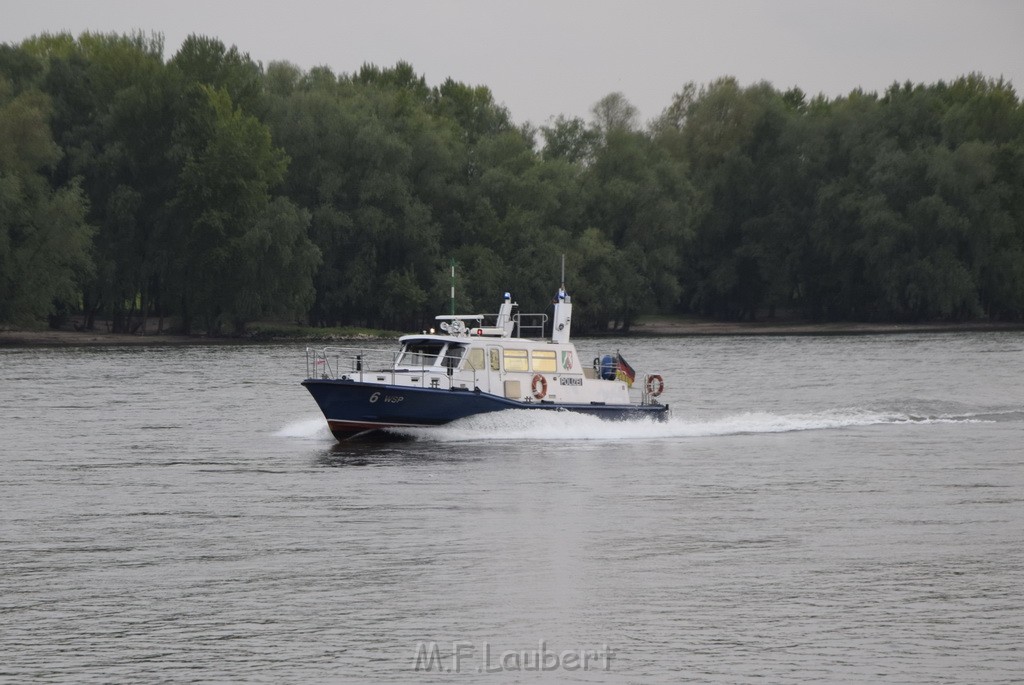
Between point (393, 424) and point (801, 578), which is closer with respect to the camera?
point (801, 578)

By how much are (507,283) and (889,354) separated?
3409cm

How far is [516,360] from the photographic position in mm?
45188

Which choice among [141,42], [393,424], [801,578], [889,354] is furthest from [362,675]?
[141,42]

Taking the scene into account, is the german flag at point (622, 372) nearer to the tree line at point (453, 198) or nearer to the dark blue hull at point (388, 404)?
the dark blue hull at point (388, 404)

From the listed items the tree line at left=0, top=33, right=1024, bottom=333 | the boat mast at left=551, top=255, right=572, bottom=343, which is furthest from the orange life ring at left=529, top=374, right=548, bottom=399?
the tree line at left=0, top=33, right=1024, bottom=333

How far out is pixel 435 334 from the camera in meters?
45.3

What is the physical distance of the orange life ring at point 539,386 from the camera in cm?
4528

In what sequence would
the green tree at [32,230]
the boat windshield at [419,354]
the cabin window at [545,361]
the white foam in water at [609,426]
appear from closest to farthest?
the white foam in water at [609,426] → the boat windshield at [419,354] → the cabin window at [545,361] → the green tree at [32,230]

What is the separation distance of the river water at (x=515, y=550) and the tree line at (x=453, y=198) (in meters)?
55.5

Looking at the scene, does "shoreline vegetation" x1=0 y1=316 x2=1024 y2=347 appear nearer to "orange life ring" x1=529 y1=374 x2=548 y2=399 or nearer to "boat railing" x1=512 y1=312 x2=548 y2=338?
"boat railing" x1=512 y1=312 x2=548 y2=338

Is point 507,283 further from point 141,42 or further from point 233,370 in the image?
point 233,370

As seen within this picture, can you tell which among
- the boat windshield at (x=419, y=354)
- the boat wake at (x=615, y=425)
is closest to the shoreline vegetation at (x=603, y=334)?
the boat wake at (x=615, y=425)

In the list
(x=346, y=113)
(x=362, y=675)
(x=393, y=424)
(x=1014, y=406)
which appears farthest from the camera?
(x=346, y=113)

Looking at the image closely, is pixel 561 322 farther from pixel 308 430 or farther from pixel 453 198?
pixel 453 198
